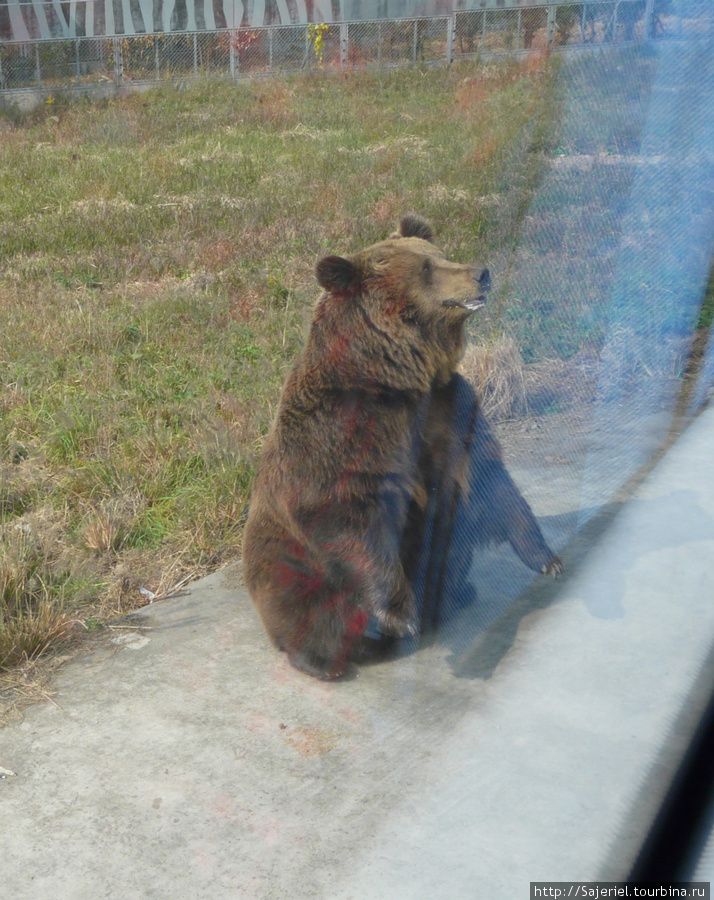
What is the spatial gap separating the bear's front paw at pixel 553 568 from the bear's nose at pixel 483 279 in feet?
3.38

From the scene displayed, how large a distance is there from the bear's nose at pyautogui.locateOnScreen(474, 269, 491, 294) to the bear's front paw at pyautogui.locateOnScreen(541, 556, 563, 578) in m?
1.03

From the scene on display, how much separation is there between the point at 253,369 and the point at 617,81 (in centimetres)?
303

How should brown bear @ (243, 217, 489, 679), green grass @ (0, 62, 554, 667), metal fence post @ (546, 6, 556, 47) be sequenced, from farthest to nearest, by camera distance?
metal fence post @ (546, 6, 556, 47), green grass @ (0, 62, 554, 667), brown bear @ (243, 217, 489, 679)

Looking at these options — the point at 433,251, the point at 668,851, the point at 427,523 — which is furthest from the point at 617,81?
the point at 668,851

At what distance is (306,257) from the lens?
7.78 meters

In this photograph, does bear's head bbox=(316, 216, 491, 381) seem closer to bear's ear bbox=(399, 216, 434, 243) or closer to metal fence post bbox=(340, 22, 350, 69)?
bear's ear bbox=(399, 216, 434, 243)

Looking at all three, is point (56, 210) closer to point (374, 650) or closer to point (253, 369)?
point (253, 369)

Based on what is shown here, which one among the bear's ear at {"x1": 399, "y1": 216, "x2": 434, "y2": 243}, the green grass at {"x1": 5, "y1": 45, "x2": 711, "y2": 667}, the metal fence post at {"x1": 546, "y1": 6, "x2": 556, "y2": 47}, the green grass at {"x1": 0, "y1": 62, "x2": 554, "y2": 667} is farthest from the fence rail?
the bear's ear at {"x1": 399, "y1": 216, "x2": 434, "y2": 243}

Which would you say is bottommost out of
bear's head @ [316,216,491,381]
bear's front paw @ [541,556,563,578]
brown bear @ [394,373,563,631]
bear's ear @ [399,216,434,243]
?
bear's front paw @ [541,556,563,578]

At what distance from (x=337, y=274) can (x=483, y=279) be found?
0.50 m

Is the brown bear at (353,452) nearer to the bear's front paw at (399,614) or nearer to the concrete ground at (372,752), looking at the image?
the bear's front paw at (399,614)

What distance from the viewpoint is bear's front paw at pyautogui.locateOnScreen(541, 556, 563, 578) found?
11.4 feet

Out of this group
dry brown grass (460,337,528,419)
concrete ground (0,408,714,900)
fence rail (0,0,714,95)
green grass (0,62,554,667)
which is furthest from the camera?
fence rail (0,0,714,95)

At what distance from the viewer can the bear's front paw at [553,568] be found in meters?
3.48
